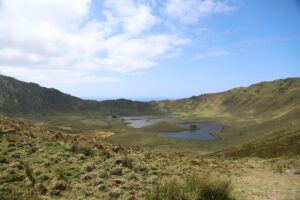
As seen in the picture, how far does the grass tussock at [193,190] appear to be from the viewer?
1039cm

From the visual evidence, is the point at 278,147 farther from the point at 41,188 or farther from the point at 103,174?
the point at 41,188

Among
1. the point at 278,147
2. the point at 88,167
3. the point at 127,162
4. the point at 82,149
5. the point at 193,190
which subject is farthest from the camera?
the point at 278,147

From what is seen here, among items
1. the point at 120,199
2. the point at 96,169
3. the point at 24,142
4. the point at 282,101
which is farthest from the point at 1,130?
the point at 282,101

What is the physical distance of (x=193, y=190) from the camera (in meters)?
10.6

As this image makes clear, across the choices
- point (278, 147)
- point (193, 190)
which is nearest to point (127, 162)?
point (193, 190)

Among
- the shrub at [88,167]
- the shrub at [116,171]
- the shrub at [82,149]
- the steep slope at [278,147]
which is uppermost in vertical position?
the shrub at [82,149]

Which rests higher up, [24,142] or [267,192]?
[24,142]

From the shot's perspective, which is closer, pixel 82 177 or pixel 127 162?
pixel 82 177

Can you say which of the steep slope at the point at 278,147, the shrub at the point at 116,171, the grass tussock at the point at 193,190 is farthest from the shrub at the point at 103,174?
the steep slope at the point at 278,147

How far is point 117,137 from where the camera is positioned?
323 feet

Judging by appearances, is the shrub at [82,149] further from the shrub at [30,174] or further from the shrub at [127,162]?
the shrub at [30,174]

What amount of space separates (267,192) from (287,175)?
874cm

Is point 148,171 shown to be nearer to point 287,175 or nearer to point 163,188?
point 163,188

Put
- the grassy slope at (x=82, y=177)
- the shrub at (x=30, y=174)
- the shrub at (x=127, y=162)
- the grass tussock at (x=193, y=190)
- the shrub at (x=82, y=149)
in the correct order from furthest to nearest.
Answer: the shrub at (x=82, y=149) → the shrub at (x=127, y=162) → the shrub at (x=30, y=174) → the grassy slope at (x=82, y=177) → the grass tussock at (x=193, y=190)
